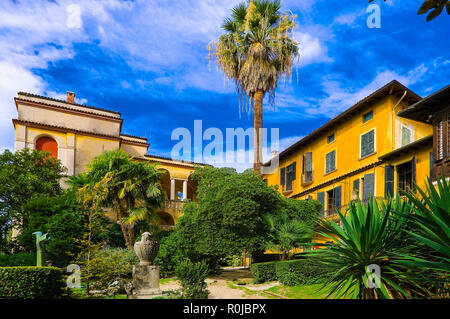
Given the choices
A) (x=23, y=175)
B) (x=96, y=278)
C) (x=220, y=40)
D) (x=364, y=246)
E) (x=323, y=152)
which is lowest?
(x=96, y=278)

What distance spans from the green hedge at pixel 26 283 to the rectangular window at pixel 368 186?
17.8 m

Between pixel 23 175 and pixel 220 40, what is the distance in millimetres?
14958

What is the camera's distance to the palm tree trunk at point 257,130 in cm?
2212

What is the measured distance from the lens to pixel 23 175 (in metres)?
22.8

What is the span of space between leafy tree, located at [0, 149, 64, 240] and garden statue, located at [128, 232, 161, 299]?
40.6 feet

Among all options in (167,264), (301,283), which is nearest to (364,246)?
(301,283)

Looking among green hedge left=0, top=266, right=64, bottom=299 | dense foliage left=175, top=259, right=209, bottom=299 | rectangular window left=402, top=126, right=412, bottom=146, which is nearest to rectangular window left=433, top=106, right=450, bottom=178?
rectangular window left=402, top=126, right=412, bottom=146

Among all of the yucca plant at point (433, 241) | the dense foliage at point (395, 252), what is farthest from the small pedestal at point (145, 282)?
the yucca plant at point (433, 241)

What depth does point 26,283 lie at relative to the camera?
1091cm

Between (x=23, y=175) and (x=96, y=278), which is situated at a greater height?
(x=23, y=175)

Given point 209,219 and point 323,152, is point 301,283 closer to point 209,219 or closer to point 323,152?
point 209,219

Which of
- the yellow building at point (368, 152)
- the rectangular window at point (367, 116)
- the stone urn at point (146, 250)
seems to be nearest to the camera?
the stone urn at point (146, 250)

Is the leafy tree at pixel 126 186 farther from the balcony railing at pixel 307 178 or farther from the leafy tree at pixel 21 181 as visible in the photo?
the balcony railing at pixel 307 178

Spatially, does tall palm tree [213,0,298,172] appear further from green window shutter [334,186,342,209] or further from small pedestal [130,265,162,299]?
small pedestal [130,265,162,299]
